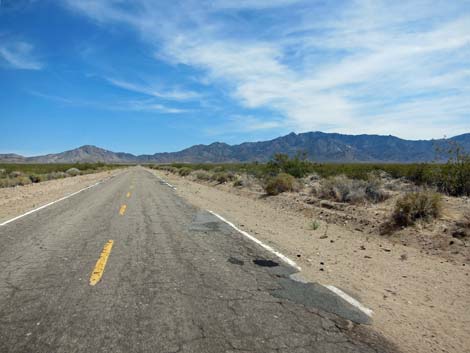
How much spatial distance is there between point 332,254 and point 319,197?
8012 millimetres

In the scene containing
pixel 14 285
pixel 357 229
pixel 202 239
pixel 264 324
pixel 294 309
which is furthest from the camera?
pixel 357 229

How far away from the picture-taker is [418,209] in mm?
8914

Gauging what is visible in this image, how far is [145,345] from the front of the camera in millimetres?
3166

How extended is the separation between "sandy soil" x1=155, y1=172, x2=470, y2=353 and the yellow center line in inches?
129

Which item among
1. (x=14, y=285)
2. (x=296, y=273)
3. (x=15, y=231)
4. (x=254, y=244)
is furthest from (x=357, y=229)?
(x=15, y=231)

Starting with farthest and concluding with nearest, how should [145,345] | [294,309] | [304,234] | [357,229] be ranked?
[357,229]
[304,234]
[294,309]
[145,345]

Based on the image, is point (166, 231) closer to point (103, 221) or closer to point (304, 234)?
point (103, 221)

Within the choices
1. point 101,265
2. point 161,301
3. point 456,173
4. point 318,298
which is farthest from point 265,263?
point 456,173

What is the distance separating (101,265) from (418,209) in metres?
8.10

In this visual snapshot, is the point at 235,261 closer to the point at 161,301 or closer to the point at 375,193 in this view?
the point at 161,301

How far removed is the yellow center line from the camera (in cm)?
482

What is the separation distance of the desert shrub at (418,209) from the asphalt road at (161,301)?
466cm

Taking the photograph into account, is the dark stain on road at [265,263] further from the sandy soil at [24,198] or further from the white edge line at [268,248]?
the sandy soil at [24,198]

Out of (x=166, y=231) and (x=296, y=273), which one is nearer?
(x=296, y=273)
